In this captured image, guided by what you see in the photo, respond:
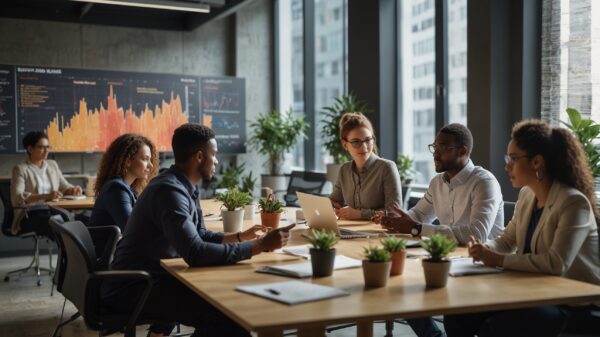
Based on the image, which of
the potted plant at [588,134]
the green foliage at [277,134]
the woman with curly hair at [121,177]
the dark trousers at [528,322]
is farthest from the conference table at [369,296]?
the green foliage at [277,134]

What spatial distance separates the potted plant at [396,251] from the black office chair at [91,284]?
37.4 inches

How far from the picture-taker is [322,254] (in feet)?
7.27

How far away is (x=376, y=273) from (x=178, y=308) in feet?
3.14

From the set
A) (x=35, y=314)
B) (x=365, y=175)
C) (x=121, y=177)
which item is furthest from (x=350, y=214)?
(x=35, y=314)

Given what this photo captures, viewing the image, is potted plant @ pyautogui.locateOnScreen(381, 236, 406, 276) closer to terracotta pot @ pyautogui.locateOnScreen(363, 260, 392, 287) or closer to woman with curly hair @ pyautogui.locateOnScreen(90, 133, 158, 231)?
terracotta pot @ pyautogui.locateOnScreen(363, 260, 392, 287)

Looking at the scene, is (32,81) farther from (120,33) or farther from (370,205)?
(370,205)

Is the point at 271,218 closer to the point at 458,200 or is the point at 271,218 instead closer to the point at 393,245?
the point at 458,200

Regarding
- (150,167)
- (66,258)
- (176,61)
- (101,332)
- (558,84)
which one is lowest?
(101,332)

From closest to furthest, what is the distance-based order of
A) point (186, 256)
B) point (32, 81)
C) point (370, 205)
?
point (186, 256), point (370, 205), point (32, 81)

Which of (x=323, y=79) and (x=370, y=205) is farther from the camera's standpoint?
(x=323, y=79)

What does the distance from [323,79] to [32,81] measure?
352cm

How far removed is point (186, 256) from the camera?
96.3 inches

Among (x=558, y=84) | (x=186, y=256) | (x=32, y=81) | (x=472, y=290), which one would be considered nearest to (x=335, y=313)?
(x=472, y=290)

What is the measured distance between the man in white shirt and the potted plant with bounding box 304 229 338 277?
96 centimetres
